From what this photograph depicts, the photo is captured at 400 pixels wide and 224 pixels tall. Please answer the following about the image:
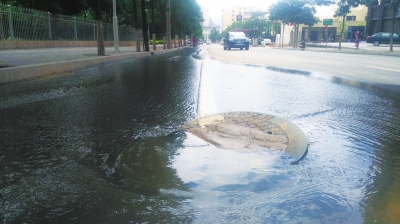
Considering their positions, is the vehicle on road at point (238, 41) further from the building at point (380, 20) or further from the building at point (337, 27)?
the building at point (337, 27)

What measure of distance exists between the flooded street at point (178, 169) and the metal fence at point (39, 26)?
1632 cm

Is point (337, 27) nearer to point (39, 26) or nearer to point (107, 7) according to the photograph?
point (107, 7)

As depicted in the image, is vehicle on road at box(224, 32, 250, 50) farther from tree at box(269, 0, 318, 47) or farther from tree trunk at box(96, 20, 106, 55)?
tree trunk at box(96, 20, 106, 55)

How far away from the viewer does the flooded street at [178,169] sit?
1.96 meters

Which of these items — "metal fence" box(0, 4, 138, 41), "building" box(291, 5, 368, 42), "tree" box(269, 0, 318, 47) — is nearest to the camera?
"metal fence" box(0, 4, 138, 41)

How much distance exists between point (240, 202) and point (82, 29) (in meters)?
29.7

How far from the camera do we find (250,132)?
135 inches

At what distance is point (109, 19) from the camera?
4391cm

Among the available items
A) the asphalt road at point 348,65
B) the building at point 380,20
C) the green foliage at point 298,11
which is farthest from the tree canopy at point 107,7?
the building at point 380,20

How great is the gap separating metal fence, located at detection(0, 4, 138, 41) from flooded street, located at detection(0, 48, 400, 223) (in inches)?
643

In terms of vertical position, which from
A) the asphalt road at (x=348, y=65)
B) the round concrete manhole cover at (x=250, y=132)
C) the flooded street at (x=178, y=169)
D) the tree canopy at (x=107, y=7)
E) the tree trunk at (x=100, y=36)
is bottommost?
the flooded street at (x=178, y=169)

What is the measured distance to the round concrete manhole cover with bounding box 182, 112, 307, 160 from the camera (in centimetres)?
307

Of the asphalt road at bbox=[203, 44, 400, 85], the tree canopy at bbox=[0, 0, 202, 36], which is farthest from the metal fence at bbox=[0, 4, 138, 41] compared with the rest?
the asphalt road at bbox=[203, 44, 400, 85]

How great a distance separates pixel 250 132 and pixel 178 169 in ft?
3.79
